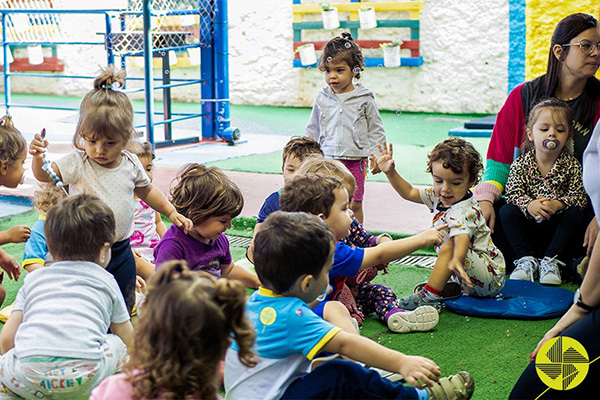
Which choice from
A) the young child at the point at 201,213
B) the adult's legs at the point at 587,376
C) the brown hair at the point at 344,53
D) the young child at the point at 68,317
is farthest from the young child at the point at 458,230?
the young child at the point at 68,317

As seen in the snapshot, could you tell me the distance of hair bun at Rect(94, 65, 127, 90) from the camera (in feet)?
9.17

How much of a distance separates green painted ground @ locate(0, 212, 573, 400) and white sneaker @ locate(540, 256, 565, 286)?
20.0 inches

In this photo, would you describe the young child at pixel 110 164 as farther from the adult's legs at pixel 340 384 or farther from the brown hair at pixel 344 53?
the brown hair at pixel 344 53

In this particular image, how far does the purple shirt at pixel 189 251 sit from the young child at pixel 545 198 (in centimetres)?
158

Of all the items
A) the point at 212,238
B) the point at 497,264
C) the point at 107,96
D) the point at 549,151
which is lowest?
the point at 497,264

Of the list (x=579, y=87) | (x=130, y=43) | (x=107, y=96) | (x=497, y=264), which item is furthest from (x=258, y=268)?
(x=130, y=43)

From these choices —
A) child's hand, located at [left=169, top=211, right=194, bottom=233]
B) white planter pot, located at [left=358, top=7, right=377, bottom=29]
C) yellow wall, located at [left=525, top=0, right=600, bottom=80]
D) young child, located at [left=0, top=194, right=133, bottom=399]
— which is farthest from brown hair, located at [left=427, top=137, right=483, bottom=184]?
white planter pot, located at [left=358, top=7, right=377, bottom=29]

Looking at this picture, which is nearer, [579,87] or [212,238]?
[212,238]

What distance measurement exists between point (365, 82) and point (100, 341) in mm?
8901

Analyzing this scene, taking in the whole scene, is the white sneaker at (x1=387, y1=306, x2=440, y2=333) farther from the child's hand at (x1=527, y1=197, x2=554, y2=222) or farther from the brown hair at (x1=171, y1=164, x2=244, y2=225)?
the child's hand at (x1=527, y1=197, x2=554, y2=222)

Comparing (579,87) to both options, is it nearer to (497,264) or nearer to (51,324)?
(497,264)

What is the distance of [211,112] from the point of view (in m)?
7.81

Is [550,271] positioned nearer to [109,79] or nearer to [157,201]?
[157,201]

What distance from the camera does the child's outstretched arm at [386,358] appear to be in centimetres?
186
